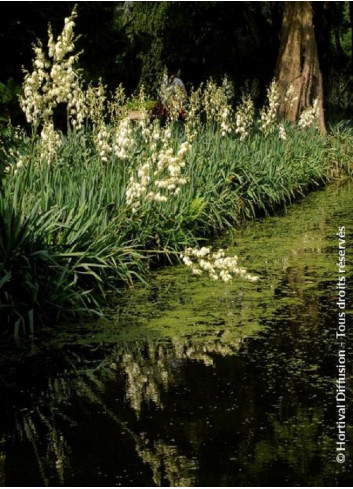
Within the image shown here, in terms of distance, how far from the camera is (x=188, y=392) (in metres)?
5.88

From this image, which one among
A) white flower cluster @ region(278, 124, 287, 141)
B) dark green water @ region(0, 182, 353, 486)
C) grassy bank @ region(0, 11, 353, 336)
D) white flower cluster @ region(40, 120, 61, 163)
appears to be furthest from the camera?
white flower cluster @ region(278, 124, 287, 141)

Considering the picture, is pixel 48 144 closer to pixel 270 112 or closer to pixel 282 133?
pixel 270 112

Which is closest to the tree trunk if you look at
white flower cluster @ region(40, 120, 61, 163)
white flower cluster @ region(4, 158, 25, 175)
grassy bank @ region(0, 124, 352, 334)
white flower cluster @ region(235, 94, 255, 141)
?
grassy bank @ region(0, 124, 352, 334)

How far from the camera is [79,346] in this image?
695 centimetres

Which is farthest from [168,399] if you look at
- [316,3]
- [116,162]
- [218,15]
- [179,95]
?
[218,15]

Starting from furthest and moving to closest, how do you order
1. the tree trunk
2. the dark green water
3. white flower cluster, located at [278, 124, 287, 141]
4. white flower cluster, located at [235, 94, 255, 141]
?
1. the tree trunk
2. white flower cluster, located at [278, 124, 287, 141]
3. white flower cluster, located at [235, 94, 255, 141]
4. the dark green water

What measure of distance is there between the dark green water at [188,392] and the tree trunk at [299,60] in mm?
10147

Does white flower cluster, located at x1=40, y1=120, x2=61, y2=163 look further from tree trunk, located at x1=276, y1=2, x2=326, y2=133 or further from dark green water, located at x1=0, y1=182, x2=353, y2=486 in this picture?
tree trunk, located at x1=276, y1=2, x2=326, y2=133

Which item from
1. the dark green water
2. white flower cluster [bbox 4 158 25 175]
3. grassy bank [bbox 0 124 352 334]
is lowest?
the dark green water

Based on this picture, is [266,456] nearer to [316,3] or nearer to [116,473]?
[116,473]

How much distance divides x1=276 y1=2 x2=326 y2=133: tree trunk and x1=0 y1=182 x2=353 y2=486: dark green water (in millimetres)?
10147

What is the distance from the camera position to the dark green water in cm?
474

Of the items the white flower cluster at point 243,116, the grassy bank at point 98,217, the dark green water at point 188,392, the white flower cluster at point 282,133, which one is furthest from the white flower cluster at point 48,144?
the white flower cluster at point 282,133

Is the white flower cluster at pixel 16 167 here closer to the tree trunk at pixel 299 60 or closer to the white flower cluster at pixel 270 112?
the white flower cluster at pixel 270 112
